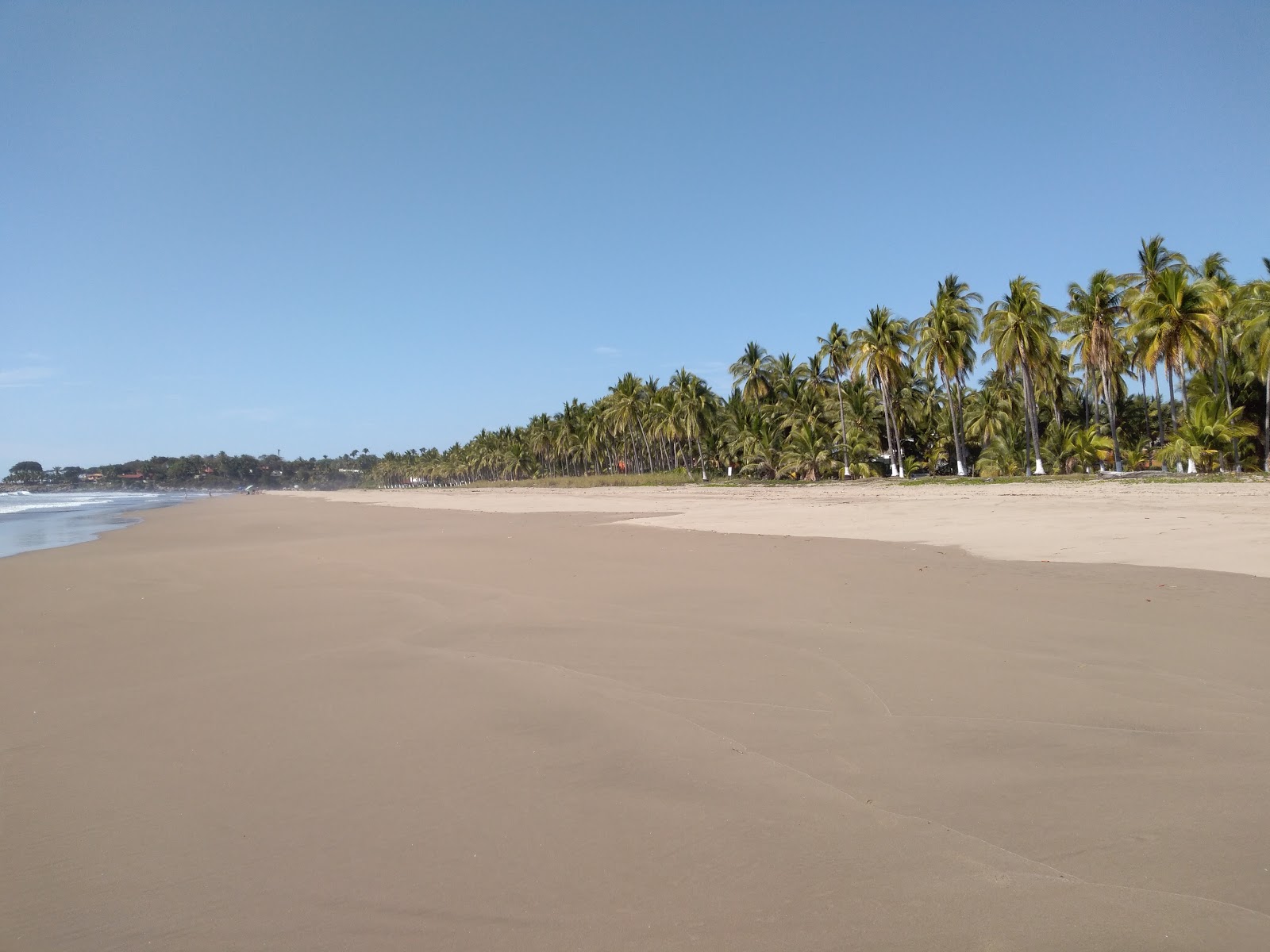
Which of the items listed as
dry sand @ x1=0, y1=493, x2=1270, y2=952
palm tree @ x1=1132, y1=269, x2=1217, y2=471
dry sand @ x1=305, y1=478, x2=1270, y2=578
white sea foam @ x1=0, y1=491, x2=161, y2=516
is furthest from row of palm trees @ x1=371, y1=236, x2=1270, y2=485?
white sea foam @ x1=0, y1=491, x2=161, y2=516

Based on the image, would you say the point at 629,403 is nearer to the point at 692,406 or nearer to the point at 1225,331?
the point at 692,406

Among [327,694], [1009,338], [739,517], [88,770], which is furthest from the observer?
[1009,338]

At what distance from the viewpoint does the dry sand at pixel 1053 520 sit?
360 inches

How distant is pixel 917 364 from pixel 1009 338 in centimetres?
592

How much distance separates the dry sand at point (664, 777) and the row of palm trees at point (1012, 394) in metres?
30.1

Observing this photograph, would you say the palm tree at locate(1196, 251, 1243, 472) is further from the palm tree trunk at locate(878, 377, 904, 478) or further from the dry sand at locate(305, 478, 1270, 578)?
the palm tree trunk at locate(878, 377, 904, 478)

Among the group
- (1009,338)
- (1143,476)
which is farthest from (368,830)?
(1009,338)

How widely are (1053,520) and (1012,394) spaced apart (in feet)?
143

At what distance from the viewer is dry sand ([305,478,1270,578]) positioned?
30.0 ft

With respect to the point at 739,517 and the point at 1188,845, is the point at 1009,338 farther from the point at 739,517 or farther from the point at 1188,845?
the point at 1188,845

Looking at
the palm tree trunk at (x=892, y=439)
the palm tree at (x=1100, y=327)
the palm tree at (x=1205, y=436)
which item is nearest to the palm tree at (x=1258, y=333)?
the palm tree at (x=1205, y=436)

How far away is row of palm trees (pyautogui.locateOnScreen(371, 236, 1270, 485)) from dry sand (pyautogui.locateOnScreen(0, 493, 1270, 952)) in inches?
1184

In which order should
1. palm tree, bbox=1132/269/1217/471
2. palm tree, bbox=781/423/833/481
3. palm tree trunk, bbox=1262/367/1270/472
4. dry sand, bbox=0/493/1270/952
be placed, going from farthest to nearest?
palm tree, bbox=781/423/833/481, palm tree, bbox=1132/269/1217/471, palm tree trunk, bbox=1262/367/1270/472, dry sand, bbox=0/493/1270/952

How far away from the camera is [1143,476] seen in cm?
2809
